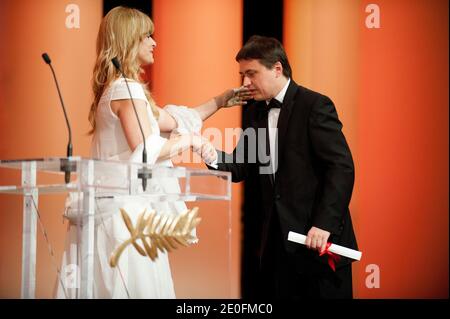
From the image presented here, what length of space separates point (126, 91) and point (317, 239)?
95cm

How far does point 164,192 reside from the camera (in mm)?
2303

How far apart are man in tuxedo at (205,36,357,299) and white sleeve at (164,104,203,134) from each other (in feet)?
1.27

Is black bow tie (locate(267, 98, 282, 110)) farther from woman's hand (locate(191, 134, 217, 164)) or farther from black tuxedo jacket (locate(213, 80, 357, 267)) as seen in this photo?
woman's hand (locate(191, 134, 217, 164))

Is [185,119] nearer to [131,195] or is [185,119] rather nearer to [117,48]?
[117,48]

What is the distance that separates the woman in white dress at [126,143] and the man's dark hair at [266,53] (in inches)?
17.9

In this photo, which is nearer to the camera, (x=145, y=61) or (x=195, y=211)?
(x=195, y=211)

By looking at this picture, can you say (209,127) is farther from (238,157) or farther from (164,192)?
(164,192)

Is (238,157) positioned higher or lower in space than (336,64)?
lower

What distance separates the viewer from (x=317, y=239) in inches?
118

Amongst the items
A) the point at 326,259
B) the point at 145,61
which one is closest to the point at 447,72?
the point at 326,259

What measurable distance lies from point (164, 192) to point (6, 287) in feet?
7.75

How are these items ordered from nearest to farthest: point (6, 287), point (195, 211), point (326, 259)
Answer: point (195, 211), point (326, 259), point (6, 287)

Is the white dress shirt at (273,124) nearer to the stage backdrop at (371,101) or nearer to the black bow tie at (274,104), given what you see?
the black bow tie at (274,104)

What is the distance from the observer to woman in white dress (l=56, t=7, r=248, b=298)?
2.24m
